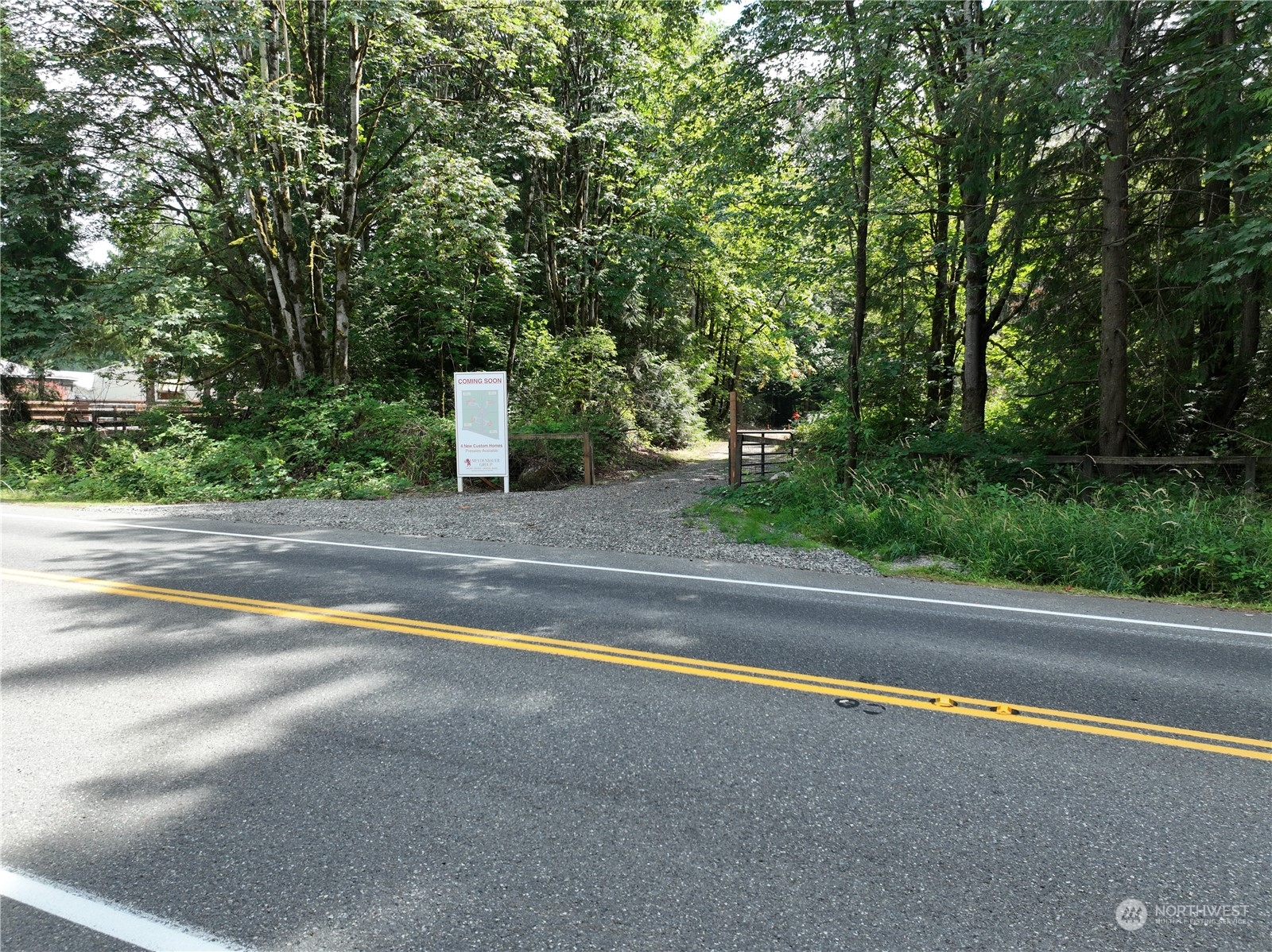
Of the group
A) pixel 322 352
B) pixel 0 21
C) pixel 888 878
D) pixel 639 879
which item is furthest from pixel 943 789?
pixel 0 21

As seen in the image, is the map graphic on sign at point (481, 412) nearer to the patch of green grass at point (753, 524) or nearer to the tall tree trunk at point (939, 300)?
the patch of green grass at point (753, 524)

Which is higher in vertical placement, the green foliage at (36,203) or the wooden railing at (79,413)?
the green foliage at (36,203)

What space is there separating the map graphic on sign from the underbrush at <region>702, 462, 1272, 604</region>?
5.20 metres

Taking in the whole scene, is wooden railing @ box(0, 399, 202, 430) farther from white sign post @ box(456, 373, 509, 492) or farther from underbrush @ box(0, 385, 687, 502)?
white sign post @ box(456, 373, 509, 492)

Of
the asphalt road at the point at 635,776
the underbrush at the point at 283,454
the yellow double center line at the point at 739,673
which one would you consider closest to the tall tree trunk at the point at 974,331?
the asphalt road at the point at 635,776

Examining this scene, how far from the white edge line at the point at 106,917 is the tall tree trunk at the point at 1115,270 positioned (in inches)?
481

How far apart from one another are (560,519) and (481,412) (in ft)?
13.1

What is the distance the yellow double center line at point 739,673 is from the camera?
12.3 feet

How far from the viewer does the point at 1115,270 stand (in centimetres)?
1030

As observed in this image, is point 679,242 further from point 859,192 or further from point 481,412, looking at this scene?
point 481,412

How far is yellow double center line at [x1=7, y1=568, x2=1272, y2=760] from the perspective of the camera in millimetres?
3762

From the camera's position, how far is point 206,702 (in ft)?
13.5

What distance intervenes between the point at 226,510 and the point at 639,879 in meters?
12.4

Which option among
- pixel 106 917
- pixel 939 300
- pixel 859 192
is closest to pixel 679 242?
pixel 939 300
